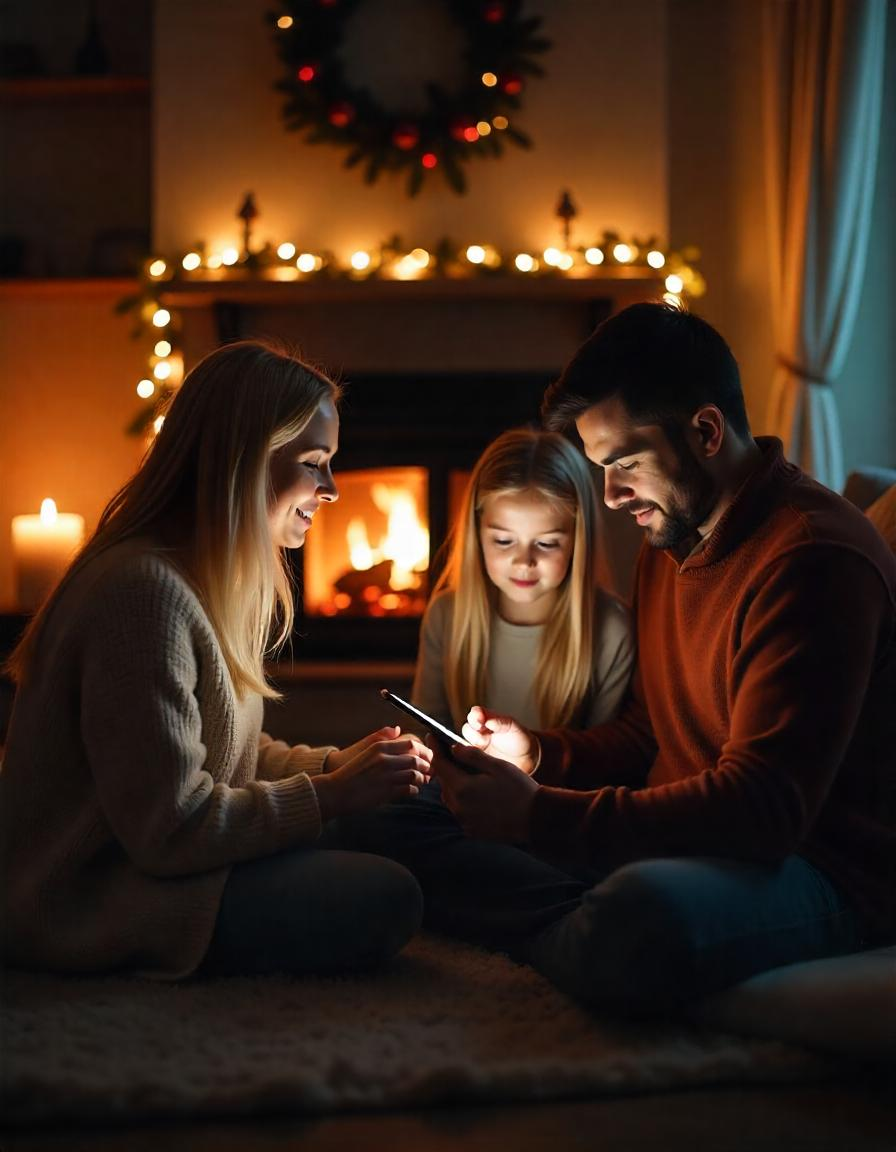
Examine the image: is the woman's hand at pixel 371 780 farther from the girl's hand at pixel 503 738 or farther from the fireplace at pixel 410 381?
the fireplace at pixel 410 381

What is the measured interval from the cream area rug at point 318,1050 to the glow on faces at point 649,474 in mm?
617

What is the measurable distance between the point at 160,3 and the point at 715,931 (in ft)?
10.6

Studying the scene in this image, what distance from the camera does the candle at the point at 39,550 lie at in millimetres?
3105

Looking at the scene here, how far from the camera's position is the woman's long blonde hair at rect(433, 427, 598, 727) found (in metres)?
2.09

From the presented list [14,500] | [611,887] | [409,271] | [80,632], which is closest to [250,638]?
[80,632]

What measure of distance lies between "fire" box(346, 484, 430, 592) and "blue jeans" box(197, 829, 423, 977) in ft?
6.97

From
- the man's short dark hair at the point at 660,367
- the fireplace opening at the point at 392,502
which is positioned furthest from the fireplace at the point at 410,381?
the man's short dark hair at the point at 660,367

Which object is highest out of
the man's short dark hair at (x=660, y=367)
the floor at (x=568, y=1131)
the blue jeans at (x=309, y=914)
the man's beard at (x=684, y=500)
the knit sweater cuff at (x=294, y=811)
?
the man's short dark hair at (x=660, y=367)

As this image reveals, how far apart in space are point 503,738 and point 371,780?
37cm

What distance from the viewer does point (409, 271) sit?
3.51 m

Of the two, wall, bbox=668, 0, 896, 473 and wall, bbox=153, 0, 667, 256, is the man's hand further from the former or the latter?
wall, bbox=668, 0, 896, 473

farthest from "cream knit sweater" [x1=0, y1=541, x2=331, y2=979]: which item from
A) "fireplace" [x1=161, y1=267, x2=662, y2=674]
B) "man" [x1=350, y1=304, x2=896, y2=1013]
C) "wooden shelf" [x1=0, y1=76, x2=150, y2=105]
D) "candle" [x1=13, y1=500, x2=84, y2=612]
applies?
"wooden shelf" [x1=0, y1=76, x2=150, y2=105]

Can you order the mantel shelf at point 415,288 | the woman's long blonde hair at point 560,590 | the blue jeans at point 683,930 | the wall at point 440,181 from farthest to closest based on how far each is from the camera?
the wall at point 440,181 < the mantel shelf at point 415,288 < the woman's long blonde hair at point 560,590 < the blue jeans at point 683,930

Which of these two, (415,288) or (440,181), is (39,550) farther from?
(440,181)
